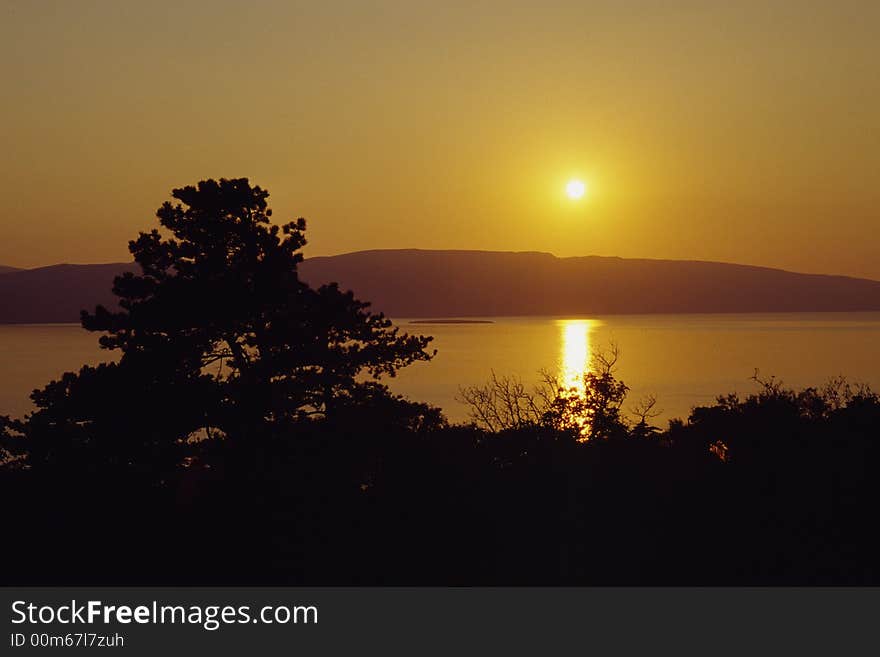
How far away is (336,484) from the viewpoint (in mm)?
25641

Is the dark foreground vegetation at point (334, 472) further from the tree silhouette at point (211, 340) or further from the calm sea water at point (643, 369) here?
the calm sea water at point (643, 369)

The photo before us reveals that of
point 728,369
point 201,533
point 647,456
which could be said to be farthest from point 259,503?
point 728,369

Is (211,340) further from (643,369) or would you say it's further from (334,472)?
(643,369)

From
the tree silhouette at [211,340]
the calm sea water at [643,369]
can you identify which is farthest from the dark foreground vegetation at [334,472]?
the calm sea water at [643,369]

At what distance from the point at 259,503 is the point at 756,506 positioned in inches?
474

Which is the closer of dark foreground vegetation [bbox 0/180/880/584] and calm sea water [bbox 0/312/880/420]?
dark foreground vegetation [bbox 0/180/880/584]

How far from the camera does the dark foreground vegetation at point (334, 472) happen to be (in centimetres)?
2162

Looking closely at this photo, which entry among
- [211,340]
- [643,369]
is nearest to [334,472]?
[211,340]

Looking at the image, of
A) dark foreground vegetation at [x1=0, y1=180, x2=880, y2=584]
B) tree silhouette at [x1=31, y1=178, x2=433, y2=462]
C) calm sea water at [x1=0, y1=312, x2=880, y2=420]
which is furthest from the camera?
calm sea water at [x1=0, y1=312, x2=880, y2=420]

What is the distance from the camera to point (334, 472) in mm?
26156

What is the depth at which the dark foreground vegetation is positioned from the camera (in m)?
21.6

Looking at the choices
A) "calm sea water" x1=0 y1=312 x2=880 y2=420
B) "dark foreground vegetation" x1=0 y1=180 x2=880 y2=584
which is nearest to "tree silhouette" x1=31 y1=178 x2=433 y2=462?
"dark foreground vegetation" x1=0 y1=180 x2=880 y2=584

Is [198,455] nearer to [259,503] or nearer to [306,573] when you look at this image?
[259,503]

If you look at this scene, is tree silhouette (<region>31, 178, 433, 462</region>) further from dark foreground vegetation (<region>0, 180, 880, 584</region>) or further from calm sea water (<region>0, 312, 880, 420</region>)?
calm sea water (<region>0, 312, 880, 420</region>)
